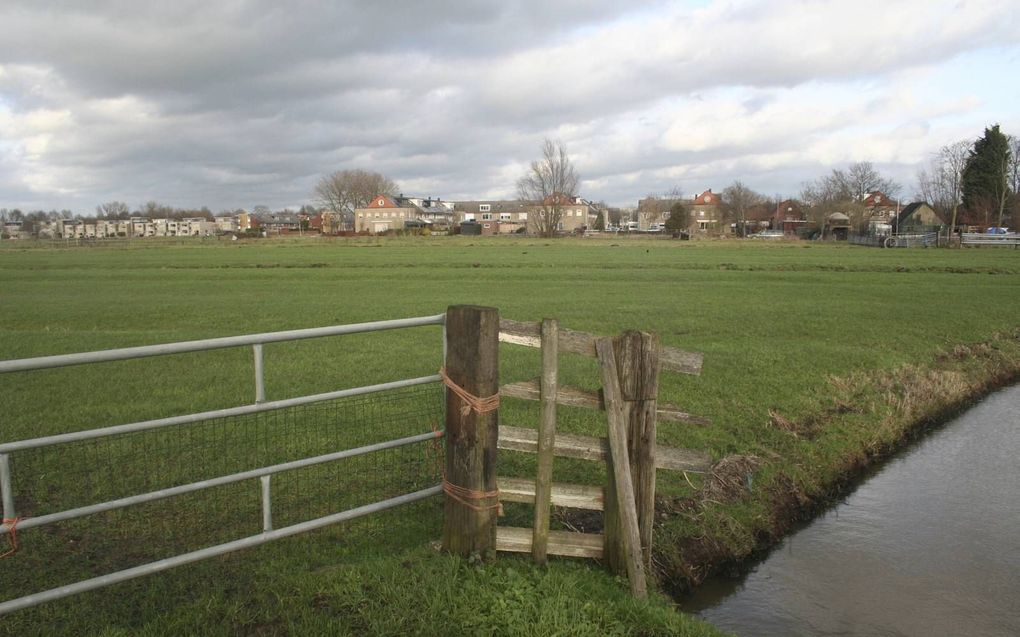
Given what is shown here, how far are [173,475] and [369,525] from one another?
8.57ft

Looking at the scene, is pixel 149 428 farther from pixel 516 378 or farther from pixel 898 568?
pixel 516 378

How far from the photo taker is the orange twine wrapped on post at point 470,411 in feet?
16.9

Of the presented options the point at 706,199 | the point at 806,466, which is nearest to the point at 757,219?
the point at 706,199

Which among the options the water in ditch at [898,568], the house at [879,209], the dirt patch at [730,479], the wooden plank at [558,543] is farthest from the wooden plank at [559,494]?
the house at [879,209]

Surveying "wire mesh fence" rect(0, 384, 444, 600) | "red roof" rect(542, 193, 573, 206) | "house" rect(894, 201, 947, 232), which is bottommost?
"wire mesh fence" rect(0, 384, 444, 600)

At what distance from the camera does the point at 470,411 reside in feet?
17.0

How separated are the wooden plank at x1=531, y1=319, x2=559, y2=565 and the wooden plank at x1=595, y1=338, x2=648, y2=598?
36 cm

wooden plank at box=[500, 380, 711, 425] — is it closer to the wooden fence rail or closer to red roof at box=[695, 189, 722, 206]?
the wooden fence rail

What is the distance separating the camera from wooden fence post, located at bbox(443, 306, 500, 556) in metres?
5.13

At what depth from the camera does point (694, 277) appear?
36.9 m

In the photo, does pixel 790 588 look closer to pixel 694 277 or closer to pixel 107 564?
pixel 107 564

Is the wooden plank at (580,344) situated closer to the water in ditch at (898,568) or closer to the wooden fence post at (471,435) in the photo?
the wooden fence post at (471,435)

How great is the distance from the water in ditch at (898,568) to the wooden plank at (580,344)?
2468 millimetres

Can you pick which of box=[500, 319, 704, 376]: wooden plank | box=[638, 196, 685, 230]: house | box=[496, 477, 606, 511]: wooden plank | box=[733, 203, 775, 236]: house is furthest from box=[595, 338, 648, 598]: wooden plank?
box=[638, 196, 685, 230]: house
